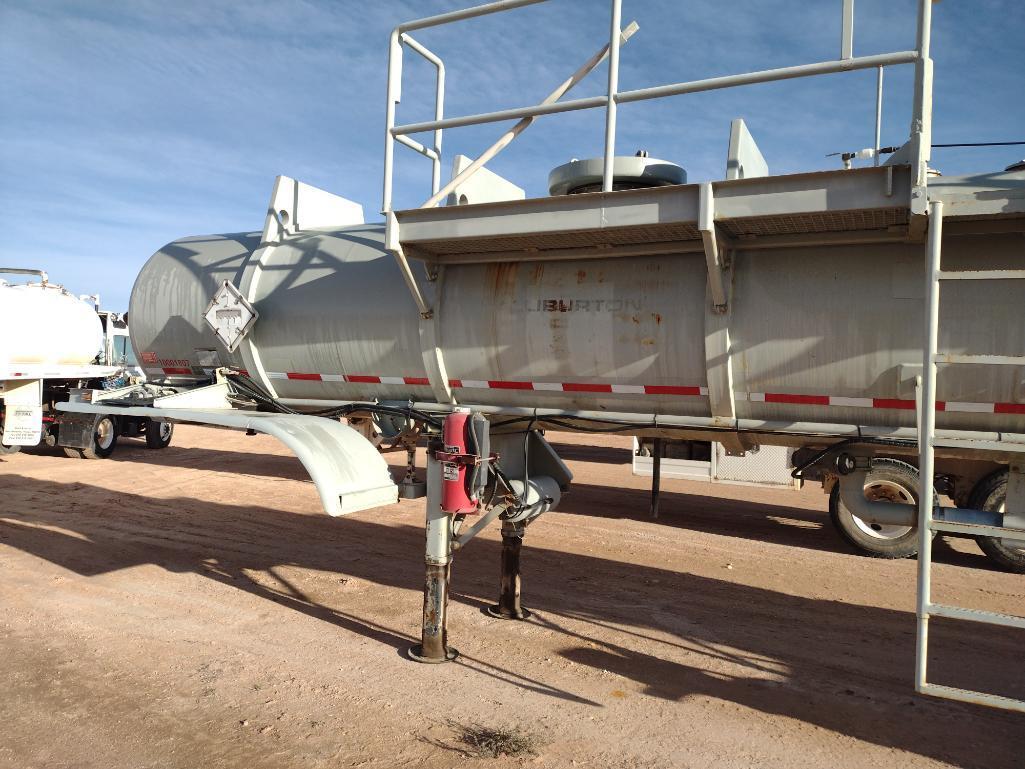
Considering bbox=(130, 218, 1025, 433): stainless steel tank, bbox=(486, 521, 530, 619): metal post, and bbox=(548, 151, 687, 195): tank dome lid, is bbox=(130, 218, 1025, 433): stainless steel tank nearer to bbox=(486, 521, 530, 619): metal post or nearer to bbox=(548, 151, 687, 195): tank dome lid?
bbox=(548, 151, 687, 195): tank dome lid

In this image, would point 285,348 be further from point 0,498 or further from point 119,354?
point 119,354

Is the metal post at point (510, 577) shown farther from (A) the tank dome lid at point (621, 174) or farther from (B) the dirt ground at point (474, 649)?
(A) the tank dome lid at point (621, 174)

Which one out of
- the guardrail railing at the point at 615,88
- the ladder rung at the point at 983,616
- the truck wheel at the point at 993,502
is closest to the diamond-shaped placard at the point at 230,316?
the guardrail railing at the point at 615,88

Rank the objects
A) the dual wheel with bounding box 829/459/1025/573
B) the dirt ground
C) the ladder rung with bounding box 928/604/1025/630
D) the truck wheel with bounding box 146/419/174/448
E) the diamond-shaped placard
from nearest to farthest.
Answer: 1. the ladder rung with bounding box 928/604/1025/630
2. the dirt ground
3. the diamond-shaped placard
4. the dual wheel with bounding box 829/459/1025/573
5. the truck wheel with bounding box 146/419/174/448

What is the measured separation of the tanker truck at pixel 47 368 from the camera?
44.9 feet

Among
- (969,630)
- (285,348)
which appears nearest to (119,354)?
(285,348)

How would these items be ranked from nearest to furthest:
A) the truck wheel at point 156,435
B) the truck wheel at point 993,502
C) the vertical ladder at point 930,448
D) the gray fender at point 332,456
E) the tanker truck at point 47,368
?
the vertical ladder at point 930,448 → the gray fender at point 332,456 → the truck wheel at point 993,502 → the tanker truck at point 47,368 → the truck wheel at point 156,435

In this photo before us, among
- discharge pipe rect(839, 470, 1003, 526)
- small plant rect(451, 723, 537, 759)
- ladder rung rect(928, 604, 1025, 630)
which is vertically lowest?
small plant rect(451, 723, 537, 759)

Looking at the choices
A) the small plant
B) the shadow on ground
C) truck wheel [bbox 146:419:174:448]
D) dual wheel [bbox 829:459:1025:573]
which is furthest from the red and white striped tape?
truck wheel [bbox 146:419:174:448]

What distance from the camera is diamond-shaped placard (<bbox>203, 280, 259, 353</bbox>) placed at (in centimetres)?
640

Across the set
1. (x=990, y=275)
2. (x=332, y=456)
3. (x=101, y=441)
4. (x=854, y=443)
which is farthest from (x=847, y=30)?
(x=101, y=441)

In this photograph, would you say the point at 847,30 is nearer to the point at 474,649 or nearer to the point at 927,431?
the point at 927,431

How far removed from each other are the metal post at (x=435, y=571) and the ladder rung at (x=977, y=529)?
118 inches

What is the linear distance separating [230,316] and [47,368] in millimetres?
9961
